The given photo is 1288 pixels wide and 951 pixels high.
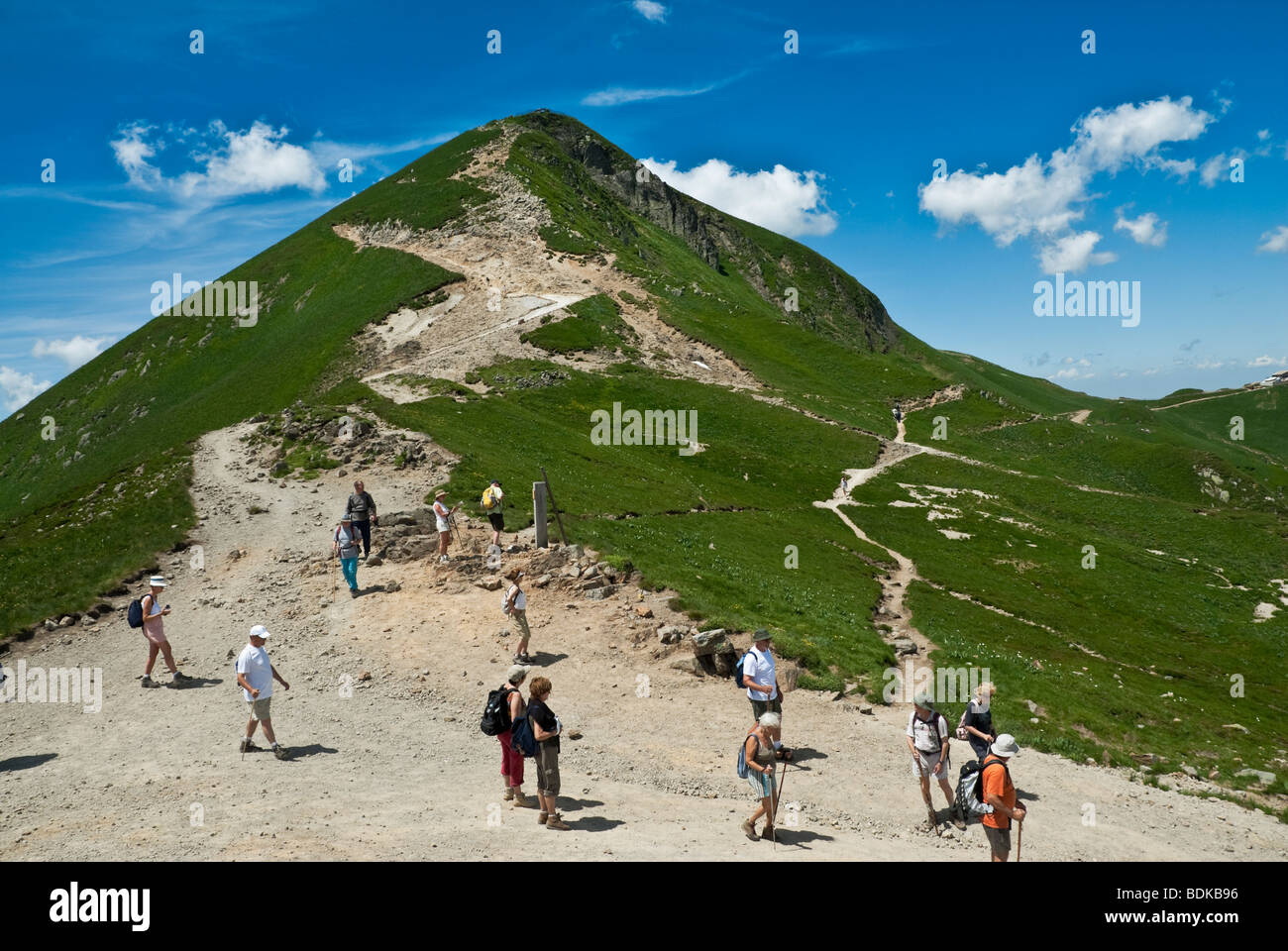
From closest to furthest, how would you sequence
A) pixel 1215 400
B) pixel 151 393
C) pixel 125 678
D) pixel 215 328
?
pixel 125 678, pixel 151 393, pixel 215 328, pixel 1215 400

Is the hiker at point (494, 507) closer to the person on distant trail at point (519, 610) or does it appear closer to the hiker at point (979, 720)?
the person on distant trail at point (519, 610)

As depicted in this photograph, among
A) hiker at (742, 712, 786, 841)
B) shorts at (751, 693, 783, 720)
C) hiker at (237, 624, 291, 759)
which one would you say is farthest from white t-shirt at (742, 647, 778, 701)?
hiker at (237, 624, 291, 759)

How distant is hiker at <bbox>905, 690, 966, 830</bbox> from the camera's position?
52.7ft

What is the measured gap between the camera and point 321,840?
1312cm

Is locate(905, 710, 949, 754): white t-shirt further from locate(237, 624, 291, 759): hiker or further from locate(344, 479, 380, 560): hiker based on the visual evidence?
locate(344, 479, 380, 560): hiker

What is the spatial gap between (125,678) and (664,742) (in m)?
17.4

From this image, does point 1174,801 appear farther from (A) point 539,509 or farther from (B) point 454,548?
(B) point 454,548

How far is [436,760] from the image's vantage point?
18.0 meters

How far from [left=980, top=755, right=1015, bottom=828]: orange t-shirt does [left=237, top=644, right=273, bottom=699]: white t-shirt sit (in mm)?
15667

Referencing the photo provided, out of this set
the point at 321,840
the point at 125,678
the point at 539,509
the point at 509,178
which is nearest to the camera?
the point at 321,840
